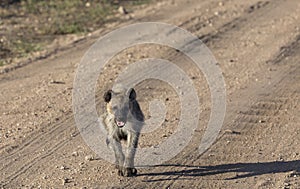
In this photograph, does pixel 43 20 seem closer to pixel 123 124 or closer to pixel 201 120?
pixel 201 120

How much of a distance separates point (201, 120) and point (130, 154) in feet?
7.48

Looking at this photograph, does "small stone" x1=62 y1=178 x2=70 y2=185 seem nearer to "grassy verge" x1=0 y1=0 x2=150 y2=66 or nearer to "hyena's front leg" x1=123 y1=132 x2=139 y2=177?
Answer: "hyena's front leg" x1=123 y1=132 x2=139 y2=177

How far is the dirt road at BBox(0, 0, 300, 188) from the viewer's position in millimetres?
7625

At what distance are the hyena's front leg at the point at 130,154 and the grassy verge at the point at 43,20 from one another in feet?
20.0

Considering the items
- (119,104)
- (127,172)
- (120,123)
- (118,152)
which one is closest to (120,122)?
(120,123)

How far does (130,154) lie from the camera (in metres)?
7.54

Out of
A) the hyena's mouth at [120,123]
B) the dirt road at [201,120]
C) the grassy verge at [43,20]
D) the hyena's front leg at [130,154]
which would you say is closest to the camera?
the hyena's mouth at [120,123]

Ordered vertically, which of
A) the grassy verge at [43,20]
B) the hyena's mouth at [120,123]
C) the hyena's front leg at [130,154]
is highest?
the grassy verge at [43,20]

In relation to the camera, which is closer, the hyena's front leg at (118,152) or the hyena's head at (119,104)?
the hyena's head at (119,104)

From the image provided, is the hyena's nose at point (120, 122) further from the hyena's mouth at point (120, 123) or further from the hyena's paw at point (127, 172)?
the hyena's paw at point (127, 172)

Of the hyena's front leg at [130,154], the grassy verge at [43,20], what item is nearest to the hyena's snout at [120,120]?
the hyena's front leg at [130,154]

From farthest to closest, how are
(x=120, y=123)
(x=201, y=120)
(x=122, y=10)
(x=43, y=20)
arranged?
(x=122, y=10)
(x=43, y=20)
(x=201, y=120)
(x=120, y=123)

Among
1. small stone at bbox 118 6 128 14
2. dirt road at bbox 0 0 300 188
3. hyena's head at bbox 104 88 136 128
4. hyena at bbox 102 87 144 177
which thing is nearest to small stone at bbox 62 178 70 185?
dirt road at bbox 0 0 300 188

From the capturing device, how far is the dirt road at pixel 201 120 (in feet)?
25.0
